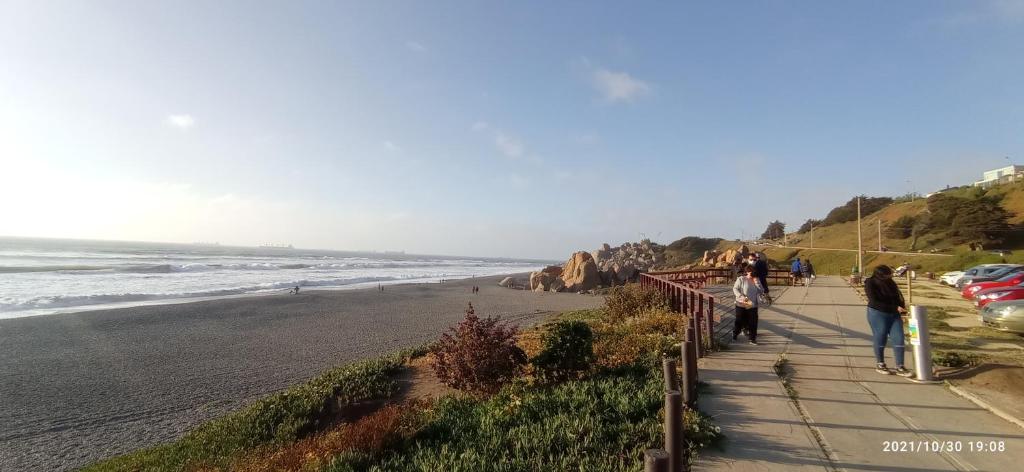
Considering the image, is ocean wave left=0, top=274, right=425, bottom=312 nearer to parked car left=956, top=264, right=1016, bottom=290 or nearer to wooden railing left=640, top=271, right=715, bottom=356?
wooden railing left=640, top=271, right=715, bottom=356

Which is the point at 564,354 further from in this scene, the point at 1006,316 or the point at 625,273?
the point at 625,273

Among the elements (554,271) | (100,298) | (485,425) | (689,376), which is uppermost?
(689,376)

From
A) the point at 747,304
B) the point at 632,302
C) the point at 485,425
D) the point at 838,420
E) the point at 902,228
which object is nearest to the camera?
the point at 838,420

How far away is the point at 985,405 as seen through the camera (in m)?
5.56

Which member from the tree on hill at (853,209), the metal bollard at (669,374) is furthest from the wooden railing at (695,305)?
the tree on hill at (853,209)

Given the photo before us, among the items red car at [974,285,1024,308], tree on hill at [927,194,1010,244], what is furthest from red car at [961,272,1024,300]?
tree on hill at [927,194,1010,244]

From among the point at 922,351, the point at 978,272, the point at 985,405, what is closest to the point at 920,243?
the point at 978,272

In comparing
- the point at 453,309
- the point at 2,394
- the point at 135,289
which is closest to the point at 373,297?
the point at 453,309

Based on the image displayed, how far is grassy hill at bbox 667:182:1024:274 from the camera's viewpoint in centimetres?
3788

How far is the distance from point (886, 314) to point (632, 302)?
24.2ft

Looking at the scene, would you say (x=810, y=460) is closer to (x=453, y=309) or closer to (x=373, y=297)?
(x=453, y=309)

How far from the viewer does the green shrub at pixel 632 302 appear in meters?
13.6

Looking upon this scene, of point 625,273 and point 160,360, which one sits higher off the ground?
point 625,273

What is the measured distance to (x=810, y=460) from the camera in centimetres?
424
